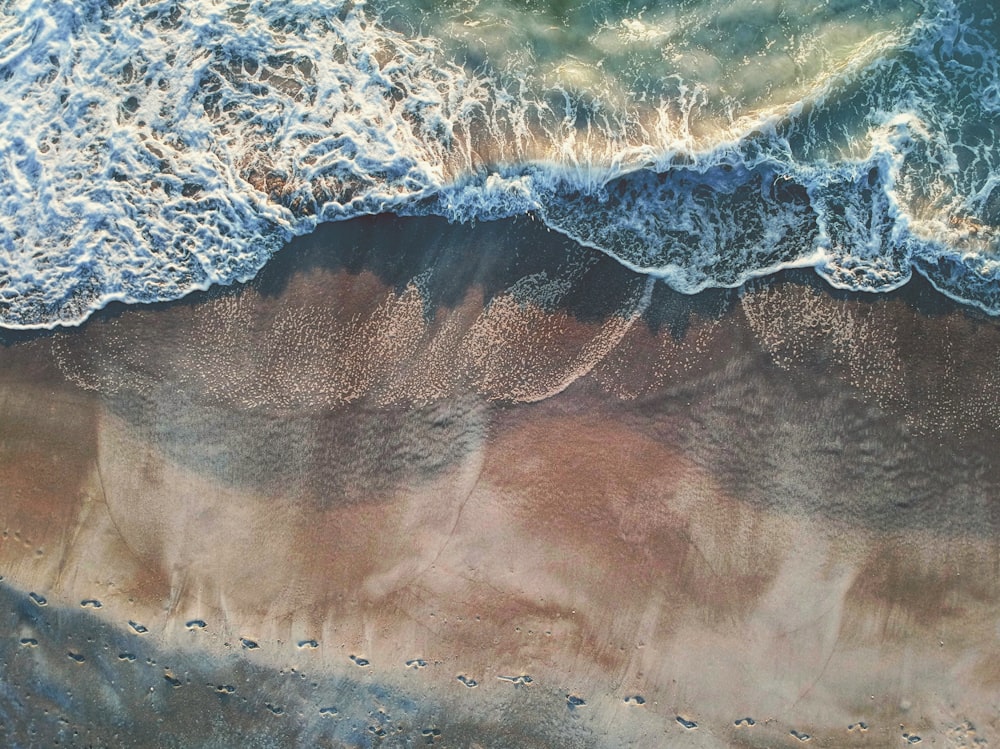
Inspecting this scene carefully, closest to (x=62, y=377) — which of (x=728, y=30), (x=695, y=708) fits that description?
(x=695, y=708)

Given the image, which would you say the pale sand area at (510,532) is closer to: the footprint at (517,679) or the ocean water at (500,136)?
the footprint at (517,679)

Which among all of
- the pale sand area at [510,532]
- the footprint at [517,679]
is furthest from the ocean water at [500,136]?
the footprint at [517,679]

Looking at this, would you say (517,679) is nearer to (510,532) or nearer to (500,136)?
(510,532)

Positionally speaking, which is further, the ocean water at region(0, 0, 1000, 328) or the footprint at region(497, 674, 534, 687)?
the ocean water at region(0, 0, 1000, 328)

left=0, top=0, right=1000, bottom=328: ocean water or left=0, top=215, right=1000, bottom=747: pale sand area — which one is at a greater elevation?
→ left=0, top=0, right=1000, bottom=328: ocean water

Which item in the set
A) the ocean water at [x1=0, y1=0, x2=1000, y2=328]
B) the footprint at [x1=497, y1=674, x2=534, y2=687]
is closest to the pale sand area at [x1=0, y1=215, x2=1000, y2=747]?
the footprint at [x1=497, y1=674, x2=534, y2=687]

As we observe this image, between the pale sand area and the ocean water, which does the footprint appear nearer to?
the pale sand area
